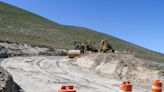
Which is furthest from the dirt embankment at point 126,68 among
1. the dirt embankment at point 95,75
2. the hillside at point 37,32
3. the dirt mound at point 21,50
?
the hillside at point 37,32

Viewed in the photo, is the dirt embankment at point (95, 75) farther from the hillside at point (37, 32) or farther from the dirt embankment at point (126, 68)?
the hillside at point (37, 32)

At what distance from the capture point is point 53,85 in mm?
19594

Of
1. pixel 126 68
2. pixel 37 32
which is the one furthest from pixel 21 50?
pixel 37 32

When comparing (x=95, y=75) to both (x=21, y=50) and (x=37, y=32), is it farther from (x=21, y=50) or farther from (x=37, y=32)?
(x=37, y=32)

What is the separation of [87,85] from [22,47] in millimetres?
35321

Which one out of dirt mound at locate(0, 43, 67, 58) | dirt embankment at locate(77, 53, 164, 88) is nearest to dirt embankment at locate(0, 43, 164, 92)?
dirt embankment at locate(77, 53, 164, 88)

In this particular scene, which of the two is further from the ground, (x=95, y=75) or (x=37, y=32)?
(x=37, y=32)

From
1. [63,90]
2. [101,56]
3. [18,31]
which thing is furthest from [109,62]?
[18,31]

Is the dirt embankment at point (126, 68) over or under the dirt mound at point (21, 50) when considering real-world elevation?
under

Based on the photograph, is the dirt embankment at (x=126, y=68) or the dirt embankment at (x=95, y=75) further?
the dirt embankment at (x=126, y=68)

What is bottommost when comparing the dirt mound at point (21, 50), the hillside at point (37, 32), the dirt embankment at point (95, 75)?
the dirt embankment at point (95, 75)

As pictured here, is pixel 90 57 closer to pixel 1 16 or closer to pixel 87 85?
pixel 87 85

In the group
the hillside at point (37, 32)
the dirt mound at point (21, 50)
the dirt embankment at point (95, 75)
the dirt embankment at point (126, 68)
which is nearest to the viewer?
the dirt embankment at point (95, 75)

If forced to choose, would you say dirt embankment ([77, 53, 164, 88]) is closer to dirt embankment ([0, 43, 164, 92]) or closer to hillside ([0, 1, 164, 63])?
dirt embankment ([0, 43, 164, 92])
